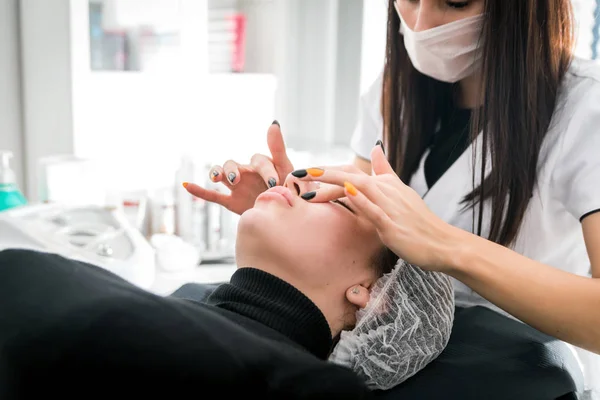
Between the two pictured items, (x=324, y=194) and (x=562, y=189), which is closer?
(x=324, y=194)

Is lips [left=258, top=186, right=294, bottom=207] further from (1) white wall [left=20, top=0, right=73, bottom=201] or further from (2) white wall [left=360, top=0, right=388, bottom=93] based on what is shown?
(2) white wall [left=360, top=0, right=388, bottom=93]

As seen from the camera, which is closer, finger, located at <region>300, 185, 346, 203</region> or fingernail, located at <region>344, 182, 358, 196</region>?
fingernail, located at <region>344, 182, 358, 196</region>

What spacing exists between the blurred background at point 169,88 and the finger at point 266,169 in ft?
2.70

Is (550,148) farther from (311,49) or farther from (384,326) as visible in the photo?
(311,49)

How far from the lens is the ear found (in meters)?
1.08

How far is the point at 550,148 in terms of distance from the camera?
1.17 metres

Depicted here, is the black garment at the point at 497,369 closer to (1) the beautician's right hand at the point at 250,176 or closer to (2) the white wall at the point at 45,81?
(1) the beautician's right hand at the point at 250,176

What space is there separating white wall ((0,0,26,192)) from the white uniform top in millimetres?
1405

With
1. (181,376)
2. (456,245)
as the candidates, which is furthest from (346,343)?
(181,376)

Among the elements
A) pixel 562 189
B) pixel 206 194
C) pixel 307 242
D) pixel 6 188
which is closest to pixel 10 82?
pixel 6 188

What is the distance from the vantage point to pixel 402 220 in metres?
0.89

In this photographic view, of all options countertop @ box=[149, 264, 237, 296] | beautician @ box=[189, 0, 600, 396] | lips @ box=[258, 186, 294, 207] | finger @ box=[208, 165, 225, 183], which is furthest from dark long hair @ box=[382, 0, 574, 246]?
countertop @ box=[149, 264, 237, 296]

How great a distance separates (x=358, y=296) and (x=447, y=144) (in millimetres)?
502

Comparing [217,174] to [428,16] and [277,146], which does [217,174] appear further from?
[428,16]
